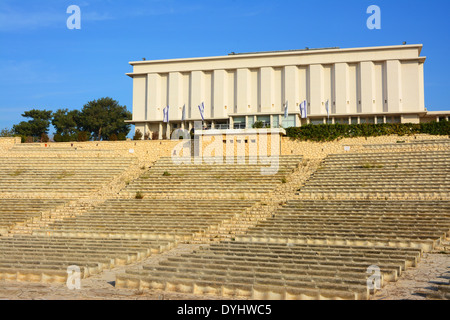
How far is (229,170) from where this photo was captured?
33188mm

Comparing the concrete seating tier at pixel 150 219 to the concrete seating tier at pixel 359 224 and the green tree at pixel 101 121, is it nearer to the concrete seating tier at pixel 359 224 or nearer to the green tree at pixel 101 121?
the concrete seating tier at pixel 359 224

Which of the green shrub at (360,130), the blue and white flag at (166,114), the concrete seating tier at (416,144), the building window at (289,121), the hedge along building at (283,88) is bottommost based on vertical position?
the concrete seating tier at (416,144)

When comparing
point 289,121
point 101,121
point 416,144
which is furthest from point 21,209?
point 101,121

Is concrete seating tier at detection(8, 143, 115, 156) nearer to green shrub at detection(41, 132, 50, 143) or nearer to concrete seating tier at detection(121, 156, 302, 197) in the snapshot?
green shrub at detection(41, 132, 50, 143)

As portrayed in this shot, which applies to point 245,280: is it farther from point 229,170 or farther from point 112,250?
point 229,170

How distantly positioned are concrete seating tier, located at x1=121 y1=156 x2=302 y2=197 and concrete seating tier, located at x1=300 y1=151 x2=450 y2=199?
9.08 ft

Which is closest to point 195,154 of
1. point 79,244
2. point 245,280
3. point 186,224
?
point 186,224

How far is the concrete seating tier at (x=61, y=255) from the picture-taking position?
504 inches

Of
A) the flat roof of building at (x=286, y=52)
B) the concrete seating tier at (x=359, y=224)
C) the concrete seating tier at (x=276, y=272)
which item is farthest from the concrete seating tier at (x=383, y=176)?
the flat roof of building at (x=286, y=52)

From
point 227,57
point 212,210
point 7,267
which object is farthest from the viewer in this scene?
point 227,57

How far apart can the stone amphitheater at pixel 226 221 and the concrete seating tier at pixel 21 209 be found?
108 mm

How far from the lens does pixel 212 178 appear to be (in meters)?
31.6
